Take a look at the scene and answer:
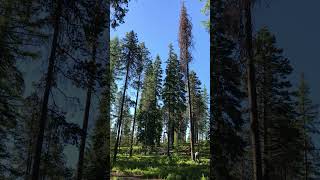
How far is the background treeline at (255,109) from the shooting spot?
8.55 m

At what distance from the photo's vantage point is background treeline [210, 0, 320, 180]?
8555 mm

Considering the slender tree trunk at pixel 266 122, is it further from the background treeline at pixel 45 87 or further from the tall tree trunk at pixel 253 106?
the background treeline at pixel 45 87

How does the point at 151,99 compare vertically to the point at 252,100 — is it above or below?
above

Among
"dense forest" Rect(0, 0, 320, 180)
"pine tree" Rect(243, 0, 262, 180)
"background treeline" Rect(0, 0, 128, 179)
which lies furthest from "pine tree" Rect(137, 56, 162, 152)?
"pine tree" Rect(243, 0, 262, 180)

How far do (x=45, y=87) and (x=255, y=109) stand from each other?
15.7ft

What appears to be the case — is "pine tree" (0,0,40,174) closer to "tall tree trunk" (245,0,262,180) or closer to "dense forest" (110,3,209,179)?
"dense forest" (110,3,209,179)

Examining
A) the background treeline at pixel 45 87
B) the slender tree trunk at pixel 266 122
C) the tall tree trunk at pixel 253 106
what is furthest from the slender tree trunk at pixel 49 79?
the slender tree trunk at pixel 266 122

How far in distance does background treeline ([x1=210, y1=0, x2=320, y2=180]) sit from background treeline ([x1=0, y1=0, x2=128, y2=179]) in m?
3.28

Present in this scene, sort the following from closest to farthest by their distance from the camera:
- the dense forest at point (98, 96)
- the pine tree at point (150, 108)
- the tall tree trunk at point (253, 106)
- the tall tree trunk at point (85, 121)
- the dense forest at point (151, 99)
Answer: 1. the tall tree trunk at point (253, 106)
2. the dense forest at point (98, 96)
3. the tall tree trunk at point (85, 121)
4. the dense forest at point (151, 99)
5. the pine tree at point (150, 108)

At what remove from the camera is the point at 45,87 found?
9.05 meters

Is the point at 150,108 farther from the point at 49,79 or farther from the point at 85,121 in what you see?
the point at 49,79

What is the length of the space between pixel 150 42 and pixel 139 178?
5216 millimetres

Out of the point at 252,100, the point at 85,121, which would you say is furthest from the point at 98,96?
the point at 252,100

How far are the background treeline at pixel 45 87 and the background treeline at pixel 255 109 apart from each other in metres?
3.28
